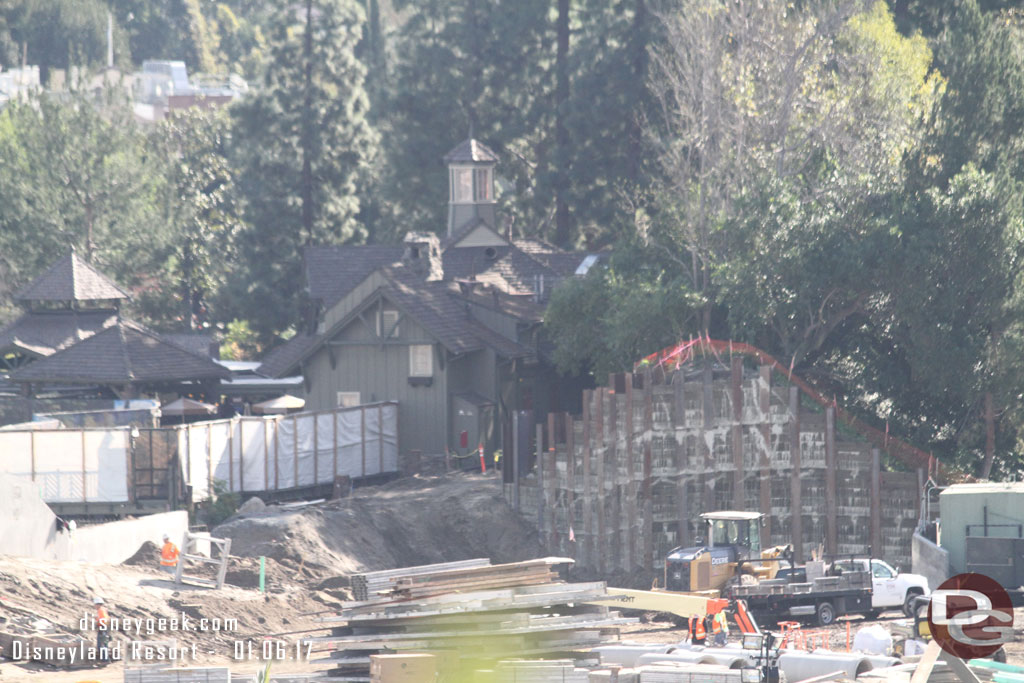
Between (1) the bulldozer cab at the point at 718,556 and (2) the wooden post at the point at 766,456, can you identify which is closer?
(1) the bulldozer cab at the point at 718,556

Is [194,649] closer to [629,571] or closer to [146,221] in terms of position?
[629,571]

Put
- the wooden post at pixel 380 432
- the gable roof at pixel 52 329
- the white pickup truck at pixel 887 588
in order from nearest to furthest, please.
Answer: the white pickup truck at pixel 887 588 < the wooden post at pixel 380 432 < the gable roof at pixel 52 329

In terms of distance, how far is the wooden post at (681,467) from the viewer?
35188 mm

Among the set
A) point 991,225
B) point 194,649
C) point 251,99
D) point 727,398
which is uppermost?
point 251,99

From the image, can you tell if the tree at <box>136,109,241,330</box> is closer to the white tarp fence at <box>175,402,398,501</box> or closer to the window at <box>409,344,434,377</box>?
the window at <box>409,344,434,377</box>

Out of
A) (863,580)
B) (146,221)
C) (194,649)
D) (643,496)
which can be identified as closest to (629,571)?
(643,496)

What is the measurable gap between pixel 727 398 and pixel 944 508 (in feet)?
21.7

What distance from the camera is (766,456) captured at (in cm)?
3441

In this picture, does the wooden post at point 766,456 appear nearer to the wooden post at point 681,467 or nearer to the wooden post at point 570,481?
the wooden post at point 681,467

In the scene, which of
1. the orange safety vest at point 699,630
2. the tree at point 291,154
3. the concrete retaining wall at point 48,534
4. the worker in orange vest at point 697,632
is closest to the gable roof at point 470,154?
the tree at point 291,154

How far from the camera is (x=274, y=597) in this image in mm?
32188

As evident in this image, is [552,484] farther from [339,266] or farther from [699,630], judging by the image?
[339,266]

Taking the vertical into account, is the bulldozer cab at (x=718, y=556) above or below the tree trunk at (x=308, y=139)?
below

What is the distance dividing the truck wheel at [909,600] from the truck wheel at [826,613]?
1.49 metres
